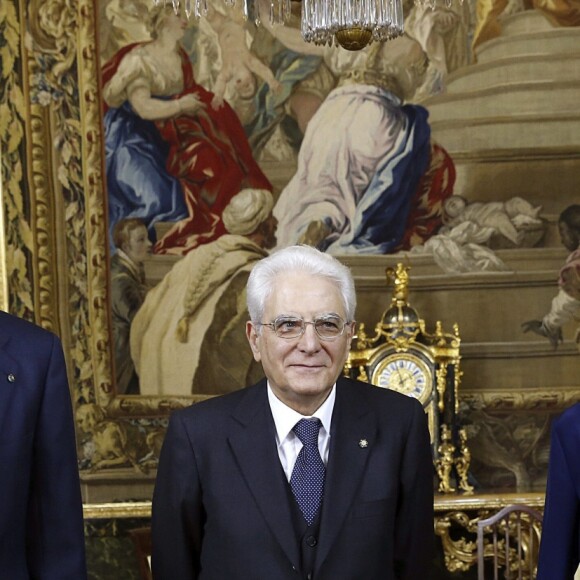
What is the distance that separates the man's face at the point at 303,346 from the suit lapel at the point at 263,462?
0.11m

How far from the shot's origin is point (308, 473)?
3332 mm

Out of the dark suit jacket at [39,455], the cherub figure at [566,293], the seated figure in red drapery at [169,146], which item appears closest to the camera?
the dark suit jacket at [39,455]

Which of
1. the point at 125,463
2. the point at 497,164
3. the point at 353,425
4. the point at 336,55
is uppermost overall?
the point at 336,55

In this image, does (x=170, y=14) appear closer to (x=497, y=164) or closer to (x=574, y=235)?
(x=497, y=164)

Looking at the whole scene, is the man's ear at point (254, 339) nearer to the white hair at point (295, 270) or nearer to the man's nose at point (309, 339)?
the white hair at point (295, 270)

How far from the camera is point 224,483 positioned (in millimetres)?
3334

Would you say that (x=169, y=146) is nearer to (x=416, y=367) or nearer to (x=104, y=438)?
(x=104, y=438)

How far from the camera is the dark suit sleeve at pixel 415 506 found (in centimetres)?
343

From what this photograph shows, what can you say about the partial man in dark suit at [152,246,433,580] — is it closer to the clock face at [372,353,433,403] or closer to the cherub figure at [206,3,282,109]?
the clock face at [372,353,433,403]

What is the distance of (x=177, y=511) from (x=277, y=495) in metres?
0.33

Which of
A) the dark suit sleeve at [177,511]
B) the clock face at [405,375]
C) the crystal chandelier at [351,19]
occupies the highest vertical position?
the crystal chandelier at [351,19]

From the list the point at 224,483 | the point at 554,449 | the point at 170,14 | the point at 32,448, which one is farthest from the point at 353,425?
the point at 170,14

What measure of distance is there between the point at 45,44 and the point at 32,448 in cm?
357

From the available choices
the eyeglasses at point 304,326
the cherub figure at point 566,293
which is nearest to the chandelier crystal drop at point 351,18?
the eyeglasses at point 304,326
